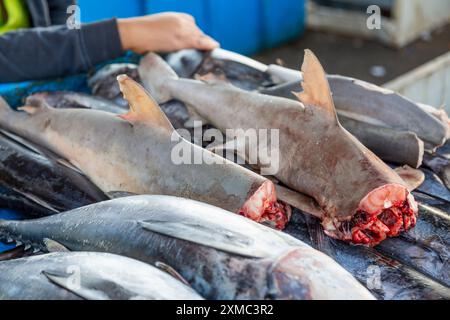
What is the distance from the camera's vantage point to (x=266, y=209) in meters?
1.60

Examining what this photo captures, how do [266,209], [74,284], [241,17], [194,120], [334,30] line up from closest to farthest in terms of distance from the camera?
[74,284], [266,209], [194,120], [241,17], [334,30]

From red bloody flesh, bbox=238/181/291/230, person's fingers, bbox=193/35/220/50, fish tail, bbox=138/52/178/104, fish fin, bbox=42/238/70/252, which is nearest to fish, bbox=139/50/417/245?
red bloody flesh, bbox=238/181/291/230

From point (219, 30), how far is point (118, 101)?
363 cm

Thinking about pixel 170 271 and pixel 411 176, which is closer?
pixel 170 271

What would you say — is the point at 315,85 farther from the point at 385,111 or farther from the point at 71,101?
the point at 71,101

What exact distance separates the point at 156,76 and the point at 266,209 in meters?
1.12

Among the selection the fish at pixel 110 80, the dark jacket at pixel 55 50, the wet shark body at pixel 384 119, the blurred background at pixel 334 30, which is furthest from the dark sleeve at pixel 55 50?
the blurred background at pixel 334 30

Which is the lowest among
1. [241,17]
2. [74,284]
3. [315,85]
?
[241,17]

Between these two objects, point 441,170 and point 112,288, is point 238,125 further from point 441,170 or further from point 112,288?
point 112,288

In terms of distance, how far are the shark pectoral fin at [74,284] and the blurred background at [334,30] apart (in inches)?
170

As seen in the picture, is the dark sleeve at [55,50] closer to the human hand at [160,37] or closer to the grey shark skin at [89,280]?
the human hand at [160,37]

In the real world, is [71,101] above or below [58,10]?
below

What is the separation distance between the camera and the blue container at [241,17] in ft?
17.5


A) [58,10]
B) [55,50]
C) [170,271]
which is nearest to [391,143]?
[170,271]
